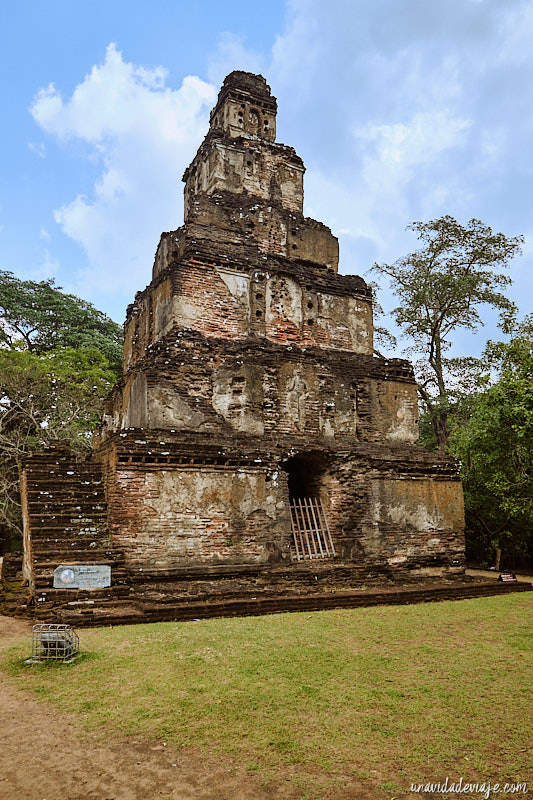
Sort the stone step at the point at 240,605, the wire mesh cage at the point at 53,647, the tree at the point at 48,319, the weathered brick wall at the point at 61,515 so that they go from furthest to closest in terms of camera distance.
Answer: the tree at the point at 48,319 → the weathered brick wall at the point at 61,515 → the stone step at the point at 240,605 → the wire mesh cage at the point at 53,647

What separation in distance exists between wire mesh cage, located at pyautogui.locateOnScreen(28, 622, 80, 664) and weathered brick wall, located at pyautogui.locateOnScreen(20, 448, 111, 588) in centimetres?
245

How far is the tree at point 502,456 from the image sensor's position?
41.5 ft

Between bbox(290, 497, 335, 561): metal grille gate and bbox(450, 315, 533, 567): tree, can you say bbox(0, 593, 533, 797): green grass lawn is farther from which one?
bbox(450, 315, 533, 567): tree

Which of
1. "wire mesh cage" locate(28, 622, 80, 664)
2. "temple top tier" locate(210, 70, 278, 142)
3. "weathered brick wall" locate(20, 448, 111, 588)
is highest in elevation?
"temple top tier" locate(210, 70, 278, 142)

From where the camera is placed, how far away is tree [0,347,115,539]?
21.6 m

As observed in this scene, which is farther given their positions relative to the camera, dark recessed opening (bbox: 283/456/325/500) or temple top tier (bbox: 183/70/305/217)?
temple top tier (bbox: 183/70/305/217)

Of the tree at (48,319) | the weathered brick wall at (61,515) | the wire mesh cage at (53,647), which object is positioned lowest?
the wire mesh cage at (53,647)

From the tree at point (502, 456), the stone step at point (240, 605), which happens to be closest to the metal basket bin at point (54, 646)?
the stone step at point (240, 605)

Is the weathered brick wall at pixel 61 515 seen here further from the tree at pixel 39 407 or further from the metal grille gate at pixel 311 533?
the tree at pixel 39 407

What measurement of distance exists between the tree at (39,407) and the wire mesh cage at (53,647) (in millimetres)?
15650

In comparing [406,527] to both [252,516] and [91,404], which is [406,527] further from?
[91,404]

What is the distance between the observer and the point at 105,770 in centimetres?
397

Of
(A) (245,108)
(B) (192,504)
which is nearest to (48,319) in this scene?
(A) (245,108)

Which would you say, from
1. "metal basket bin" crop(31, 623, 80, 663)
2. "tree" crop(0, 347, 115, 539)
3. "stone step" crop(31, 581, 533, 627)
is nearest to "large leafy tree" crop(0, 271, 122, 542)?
"tree" crop(0, 347, 115, 539)
